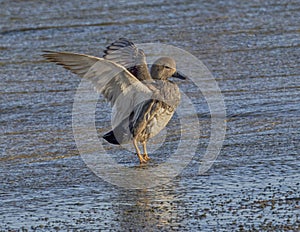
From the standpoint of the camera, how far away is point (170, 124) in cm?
770

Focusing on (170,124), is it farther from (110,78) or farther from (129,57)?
(110,78)

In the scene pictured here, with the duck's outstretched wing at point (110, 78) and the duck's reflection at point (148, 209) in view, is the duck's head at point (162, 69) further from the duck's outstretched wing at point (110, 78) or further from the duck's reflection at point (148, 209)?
the duck's reflection at point (148, 209)

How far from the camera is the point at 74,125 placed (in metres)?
7.76

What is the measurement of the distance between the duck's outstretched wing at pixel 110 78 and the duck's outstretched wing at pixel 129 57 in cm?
36

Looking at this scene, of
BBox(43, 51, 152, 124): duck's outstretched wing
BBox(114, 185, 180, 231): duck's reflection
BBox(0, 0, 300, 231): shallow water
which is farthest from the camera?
BBox(43, 51, 152, 124): duck's outstretched wing

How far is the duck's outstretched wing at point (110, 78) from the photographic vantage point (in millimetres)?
6309

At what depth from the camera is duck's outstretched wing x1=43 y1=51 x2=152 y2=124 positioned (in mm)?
6309

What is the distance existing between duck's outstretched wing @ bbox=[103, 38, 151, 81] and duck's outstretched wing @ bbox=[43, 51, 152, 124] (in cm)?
36

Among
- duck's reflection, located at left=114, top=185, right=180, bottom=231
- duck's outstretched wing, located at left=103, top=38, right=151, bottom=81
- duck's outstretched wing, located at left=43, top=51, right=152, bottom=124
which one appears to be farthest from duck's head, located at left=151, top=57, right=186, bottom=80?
duck's reflection, located at left=114, top=185, right=180, bottom=231

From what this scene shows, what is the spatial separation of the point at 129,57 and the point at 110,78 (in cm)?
98

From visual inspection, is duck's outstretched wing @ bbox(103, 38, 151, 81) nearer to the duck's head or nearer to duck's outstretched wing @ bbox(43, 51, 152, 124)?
the duck's head

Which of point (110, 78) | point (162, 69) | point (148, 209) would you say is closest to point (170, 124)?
point (162, 69)

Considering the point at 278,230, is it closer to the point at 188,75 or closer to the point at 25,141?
the point at 25,141

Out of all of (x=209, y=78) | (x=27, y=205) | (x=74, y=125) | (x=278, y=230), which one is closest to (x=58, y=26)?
(x=209, y=78)
